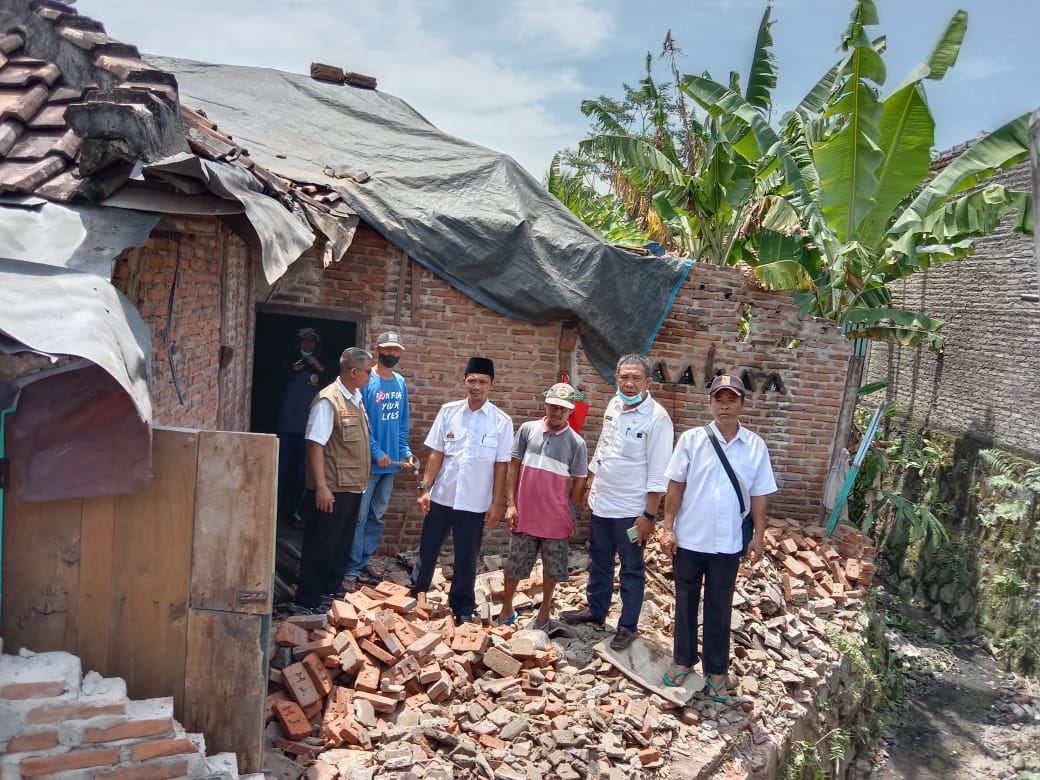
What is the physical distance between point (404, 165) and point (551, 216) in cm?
153

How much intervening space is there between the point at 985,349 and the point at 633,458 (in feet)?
25.9

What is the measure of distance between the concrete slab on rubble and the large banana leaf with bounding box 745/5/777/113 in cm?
669

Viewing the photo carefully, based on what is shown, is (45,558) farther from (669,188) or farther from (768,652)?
(669,188)

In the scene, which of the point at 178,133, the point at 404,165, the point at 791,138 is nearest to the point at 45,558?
the point at 178,133

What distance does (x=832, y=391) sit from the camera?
7.75 m

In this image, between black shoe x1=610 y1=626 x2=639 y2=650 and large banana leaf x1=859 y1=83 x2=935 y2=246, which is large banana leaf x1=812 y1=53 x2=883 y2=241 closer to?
large banana leaf x1=859 y1=83 x2=935 y2=246

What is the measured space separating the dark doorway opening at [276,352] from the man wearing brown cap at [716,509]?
4.92m

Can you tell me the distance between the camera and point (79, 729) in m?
2.73

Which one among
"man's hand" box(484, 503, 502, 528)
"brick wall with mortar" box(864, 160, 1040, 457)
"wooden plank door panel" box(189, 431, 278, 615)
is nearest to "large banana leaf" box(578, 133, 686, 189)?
"brick wall with mortar" box(864, 160, 1040, 457)

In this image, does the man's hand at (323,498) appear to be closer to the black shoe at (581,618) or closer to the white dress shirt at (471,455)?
the white dress shirt at (471,455)

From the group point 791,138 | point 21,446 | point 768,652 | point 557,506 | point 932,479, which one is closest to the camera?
point 21,446

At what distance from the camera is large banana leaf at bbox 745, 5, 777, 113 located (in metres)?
9.09

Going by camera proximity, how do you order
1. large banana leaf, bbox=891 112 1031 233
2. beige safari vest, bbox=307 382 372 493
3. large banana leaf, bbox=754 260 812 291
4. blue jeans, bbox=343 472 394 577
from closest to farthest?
beige safari vest, bbox=307 382 372 493, blue jeans, bbox=343 472 394 577, large banana leaf, bbox=891 112 1031 233, large banana leaf, bbox=754 260 812 291

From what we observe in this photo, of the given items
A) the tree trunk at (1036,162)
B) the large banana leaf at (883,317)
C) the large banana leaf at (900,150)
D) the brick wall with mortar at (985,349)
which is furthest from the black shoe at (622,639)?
the brick wall with mortar at (985,349)
